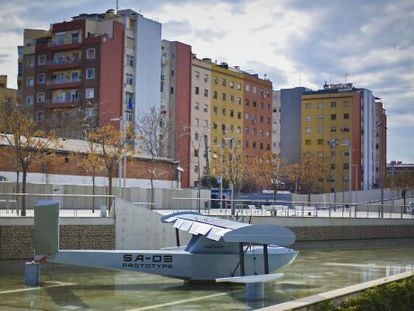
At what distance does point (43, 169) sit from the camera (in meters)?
53.8

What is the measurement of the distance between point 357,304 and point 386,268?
21.9 meters

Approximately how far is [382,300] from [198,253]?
39.1ft

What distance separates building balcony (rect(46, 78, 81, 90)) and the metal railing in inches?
1937

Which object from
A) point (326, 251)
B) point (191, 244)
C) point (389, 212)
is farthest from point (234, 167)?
point (191, 244)

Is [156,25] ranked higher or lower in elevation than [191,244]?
higher

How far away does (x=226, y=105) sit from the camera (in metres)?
107

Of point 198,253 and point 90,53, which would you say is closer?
point 198,253

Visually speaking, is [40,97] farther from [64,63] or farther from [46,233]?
[46,233]

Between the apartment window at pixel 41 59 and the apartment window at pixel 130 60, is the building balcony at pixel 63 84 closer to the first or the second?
the apartment window at pixel 41 59

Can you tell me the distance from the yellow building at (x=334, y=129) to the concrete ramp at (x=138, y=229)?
87.1 metres

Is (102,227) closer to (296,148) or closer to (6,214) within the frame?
(6,214)

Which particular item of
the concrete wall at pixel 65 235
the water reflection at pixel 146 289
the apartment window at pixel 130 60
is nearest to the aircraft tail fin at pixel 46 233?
the water reflection at pixel 146 289

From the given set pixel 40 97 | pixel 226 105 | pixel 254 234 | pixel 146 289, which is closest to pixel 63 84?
pixel 40 97

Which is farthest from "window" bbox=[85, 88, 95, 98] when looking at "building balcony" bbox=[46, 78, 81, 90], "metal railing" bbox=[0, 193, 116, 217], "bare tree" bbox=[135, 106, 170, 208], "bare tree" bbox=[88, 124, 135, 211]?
"metal railing" bbox=[0, 193, 116, 217]
